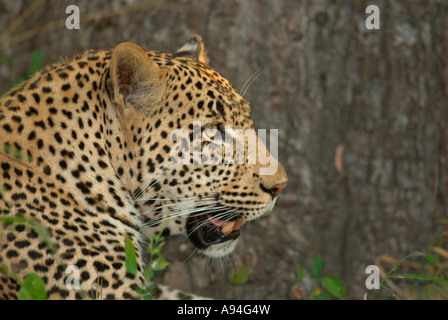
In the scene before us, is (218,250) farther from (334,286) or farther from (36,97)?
(36,97)

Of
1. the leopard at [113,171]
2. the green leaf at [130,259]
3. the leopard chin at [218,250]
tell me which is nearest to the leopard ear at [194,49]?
the leopard at [113,171]

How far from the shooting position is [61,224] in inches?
135

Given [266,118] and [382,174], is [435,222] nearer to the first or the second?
[382,174]

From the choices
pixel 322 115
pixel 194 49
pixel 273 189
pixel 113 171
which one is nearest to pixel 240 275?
pixel 273 189

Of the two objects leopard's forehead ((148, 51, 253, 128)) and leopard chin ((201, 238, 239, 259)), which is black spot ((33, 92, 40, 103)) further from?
leopard chin ((201, 238, 239, 259))

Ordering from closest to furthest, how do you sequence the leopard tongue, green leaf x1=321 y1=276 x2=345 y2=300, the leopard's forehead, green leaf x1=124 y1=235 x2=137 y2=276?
green leaf x1=124 y1=235 x2=137 y2=276 → the leopard's forehead → the leopard tongue → green leaf x1=321 y1=276 x2=345 y2=300

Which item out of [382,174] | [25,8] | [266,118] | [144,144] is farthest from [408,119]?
[25,8]

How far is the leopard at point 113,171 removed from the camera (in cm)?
334

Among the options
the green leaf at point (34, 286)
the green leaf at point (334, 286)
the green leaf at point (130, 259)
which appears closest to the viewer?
the green leaf at point (34, 286)

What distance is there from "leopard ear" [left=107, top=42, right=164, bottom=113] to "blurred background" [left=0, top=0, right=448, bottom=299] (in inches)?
65.4

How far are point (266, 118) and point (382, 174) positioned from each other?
1292 millimetres

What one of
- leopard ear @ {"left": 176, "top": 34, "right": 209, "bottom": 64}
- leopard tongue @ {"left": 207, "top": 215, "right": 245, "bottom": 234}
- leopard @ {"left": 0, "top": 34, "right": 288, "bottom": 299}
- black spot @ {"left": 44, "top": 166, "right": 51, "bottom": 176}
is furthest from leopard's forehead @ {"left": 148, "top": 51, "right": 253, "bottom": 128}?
black spot @ {"left": 44, "top": 166, "right": 51, "bottom": 176}

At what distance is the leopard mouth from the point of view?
412cm

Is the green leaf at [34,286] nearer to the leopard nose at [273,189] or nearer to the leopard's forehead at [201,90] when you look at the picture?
the leopard's forehead at [201,90]
